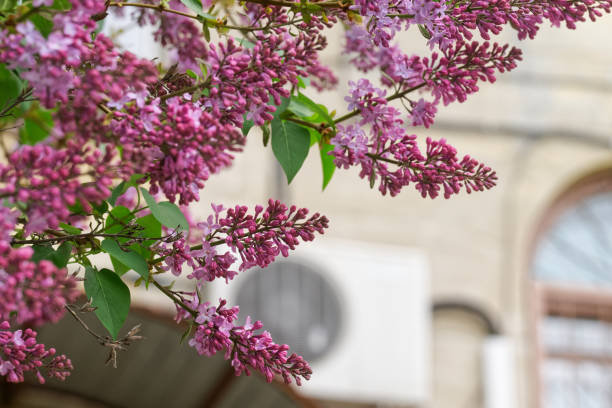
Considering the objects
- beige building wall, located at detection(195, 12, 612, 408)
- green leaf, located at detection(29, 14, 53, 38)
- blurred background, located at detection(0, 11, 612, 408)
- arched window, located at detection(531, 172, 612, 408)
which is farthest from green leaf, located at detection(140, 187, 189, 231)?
arched window, located at detection(531, 172, 612, 408)

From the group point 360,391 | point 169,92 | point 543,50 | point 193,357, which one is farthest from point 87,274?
point 543,50

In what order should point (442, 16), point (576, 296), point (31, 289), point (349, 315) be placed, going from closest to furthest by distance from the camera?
point (31, 289), point (442, 16), point (349, 315), point (576, 296)

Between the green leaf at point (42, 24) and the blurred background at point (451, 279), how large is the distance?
375 centimetres

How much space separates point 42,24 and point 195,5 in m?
0.33

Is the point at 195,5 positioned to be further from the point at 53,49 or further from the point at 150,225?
the point at 53,49

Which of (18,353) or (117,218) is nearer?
(18,353)

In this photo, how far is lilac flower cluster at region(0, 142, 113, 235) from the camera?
0.92 m

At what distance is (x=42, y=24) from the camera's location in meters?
1.08

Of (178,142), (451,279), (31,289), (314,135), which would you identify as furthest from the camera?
(451,279)

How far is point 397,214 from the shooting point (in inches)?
250

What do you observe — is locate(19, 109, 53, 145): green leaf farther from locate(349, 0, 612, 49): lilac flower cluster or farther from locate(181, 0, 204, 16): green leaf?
locate(349, 0, 612, 49): lilac flower cluster

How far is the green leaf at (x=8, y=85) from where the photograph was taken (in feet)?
3.79

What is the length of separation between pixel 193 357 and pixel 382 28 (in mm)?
3715

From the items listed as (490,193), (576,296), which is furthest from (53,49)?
(576,296)
